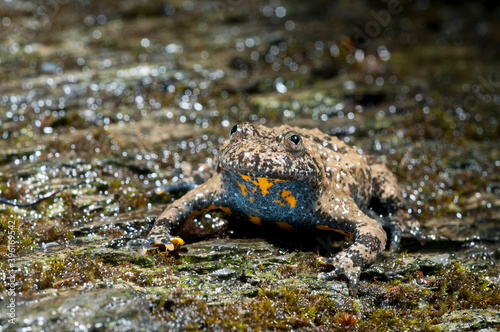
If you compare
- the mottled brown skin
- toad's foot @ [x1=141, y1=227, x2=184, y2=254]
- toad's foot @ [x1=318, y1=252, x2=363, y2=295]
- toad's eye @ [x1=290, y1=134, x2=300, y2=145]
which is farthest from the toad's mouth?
toad's foot @ [x1=141, y1=227, x2=184, y2=254]

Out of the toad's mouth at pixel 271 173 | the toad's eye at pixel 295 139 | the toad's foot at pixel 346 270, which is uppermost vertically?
the toad's eye at pixel 295 139

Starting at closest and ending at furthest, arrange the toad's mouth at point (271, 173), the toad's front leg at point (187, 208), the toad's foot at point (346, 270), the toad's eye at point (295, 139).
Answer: the toad's mouth at point (271, 173)
the toad's foot at point (346, 270)
the toad's eye at point (295, 139)
the toad's front leg at point (187, 208)

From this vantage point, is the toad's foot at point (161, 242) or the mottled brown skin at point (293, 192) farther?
the toad's foot at point (161, 242)

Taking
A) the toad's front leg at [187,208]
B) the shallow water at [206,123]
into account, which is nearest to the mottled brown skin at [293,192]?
the toad's front leg at [187,208]

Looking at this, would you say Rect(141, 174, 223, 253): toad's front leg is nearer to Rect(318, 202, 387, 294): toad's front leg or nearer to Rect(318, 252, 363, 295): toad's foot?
Rect(318, 202, 387, 294): toad's front leg

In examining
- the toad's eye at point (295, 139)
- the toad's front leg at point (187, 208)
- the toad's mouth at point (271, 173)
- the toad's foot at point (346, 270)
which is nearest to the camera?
the toad's mouth at point (271, 173)

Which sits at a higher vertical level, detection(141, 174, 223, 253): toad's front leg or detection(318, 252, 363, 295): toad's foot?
detection(141, 174, 223, 253): toad's front leg

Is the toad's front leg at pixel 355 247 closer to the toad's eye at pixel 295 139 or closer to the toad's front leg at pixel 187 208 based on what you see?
the toad's eye at pixel 295 139
